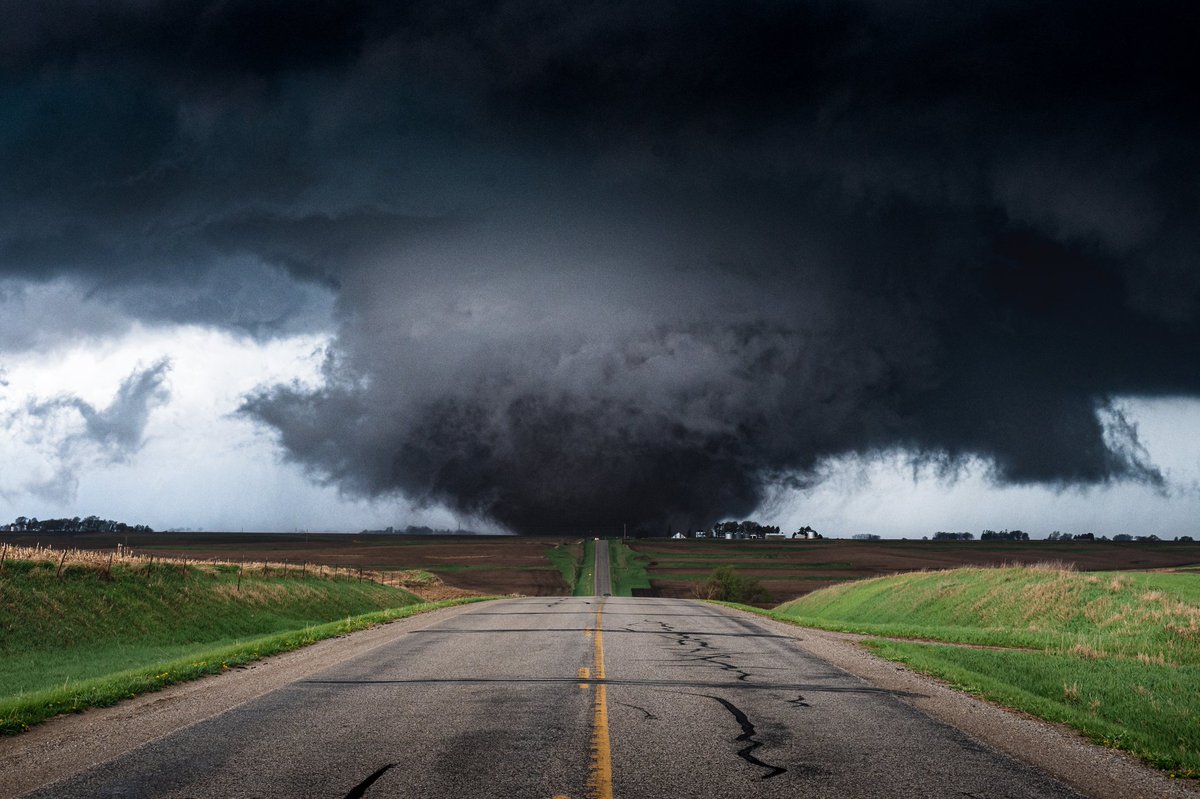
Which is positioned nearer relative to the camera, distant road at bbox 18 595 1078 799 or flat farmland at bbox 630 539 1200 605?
distant road at bbox 18 595 1078 799

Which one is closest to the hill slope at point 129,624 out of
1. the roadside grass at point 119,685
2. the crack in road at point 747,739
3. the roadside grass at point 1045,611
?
the roadside grass at point 119,685

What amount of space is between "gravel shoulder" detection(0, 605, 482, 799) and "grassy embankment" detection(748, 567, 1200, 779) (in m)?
12.6

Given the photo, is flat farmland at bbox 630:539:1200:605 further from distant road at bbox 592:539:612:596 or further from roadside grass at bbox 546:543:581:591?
roadside grass at bbox 546:543:581:591

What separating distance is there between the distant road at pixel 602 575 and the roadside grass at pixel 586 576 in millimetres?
711

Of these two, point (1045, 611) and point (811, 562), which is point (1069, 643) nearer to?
point (1045, 611)

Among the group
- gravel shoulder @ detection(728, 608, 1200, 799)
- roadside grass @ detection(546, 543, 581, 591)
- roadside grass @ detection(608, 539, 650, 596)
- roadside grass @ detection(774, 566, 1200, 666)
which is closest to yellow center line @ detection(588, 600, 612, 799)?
gravel shoulder @ detection(728, 608, 1200, 799)

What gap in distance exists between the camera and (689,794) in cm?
743

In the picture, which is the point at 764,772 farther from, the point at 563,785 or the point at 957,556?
the point at 957,556

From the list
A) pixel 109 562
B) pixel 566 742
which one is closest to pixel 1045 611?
pixel 566 742

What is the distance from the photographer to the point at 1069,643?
22672mm

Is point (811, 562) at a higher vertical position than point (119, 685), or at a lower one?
lower

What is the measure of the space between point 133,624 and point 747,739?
29.3 metres

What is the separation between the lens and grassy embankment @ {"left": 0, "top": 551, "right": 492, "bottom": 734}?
15586 millimetres

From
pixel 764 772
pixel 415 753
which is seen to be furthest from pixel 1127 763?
pixel 415 753
